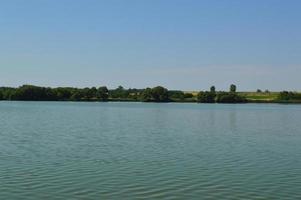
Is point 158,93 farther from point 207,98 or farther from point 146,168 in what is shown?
point 146,168

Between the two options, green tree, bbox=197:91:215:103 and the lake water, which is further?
green tree, bbox=197:91:215:103

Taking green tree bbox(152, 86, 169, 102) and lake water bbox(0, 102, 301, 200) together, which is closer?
lake water bbox(0, 102, 301, 200)

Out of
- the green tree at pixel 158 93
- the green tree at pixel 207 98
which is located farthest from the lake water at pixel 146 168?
the green tree at pixel 207 98

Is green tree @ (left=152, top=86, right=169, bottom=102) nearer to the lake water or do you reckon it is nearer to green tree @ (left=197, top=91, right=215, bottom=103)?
green tree @ (left=197, top=91, right=215, bottom=103)

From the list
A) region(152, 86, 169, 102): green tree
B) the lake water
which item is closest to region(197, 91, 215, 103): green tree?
region(152, 86, 169, 102): green tree

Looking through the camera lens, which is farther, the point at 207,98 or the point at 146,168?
the point at 207,98

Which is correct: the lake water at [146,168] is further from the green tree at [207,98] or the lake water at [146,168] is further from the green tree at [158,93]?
the green tree at [207,98]

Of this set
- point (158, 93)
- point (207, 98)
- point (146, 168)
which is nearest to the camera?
point (146, 168)

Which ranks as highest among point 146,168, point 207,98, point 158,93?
point 158,93

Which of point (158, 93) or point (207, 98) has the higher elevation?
point (158, 93)

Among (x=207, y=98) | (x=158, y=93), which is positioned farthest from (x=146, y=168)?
(x=207, y=98)

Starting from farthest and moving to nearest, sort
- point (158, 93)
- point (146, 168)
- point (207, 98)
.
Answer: point (158, 93) → point (207, 98) → point (146, 168)

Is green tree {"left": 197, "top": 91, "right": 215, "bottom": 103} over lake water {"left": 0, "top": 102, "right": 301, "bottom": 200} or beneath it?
over

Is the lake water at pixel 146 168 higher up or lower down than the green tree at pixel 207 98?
lower down
